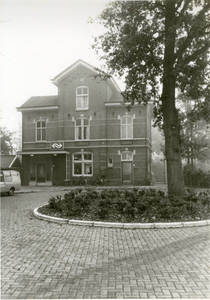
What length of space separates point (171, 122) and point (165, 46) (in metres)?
3.46

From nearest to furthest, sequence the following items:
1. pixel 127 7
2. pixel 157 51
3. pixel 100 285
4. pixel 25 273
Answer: pixel 100 285
pixel 25 273
pixel 127 7
pixel 157 51

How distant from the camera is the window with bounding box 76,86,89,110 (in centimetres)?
3022

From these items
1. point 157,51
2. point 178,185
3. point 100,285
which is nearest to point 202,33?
point 157,51

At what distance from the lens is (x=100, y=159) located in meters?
29.2

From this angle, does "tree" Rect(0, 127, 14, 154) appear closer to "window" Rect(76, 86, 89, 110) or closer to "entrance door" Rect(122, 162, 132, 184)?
"window" Rect(76, 86, 89, 110)

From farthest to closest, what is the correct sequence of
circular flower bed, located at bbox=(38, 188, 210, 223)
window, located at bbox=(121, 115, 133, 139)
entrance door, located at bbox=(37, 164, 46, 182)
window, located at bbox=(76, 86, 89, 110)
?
entrance door, located at bbox=(37, 164, 46, 182) < window, located at bbox=(76, 86, 89, 110) < window, located at bbox=(121, 115, 133, 139) < circular flower bed, located at bbox=(38, 188, 210, 223)

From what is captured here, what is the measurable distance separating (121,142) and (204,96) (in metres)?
14.7

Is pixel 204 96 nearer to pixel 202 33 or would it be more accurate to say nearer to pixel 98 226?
pixel 202 33

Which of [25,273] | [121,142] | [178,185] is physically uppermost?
[121,142]

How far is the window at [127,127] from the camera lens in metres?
A: 29.2

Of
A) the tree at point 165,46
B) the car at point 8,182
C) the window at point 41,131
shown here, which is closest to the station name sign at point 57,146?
the window at point 41,131

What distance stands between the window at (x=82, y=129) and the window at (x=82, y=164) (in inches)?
71.2

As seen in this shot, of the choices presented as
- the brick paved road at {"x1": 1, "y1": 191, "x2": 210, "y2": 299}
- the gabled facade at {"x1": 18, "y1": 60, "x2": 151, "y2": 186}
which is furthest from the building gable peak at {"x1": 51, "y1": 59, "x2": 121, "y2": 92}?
the brick paved road at {"x1": 1, "y1": 191, "x2": 210, "y2": 299}

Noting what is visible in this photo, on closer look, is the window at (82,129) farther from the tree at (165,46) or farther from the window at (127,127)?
the tree at (165,46)
